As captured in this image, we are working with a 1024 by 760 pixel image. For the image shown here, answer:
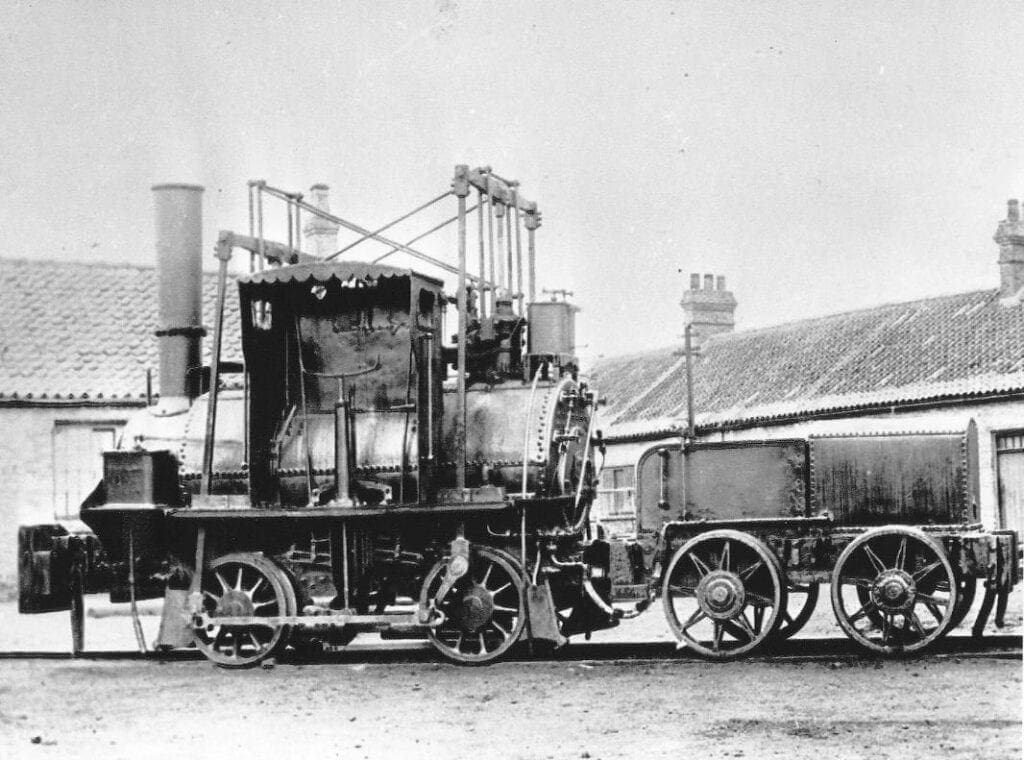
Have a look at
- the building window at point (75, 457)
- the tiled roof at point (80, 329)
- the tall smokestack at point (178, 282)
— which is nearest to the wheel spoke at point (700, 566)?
the tall smokestack at point (178, 282)

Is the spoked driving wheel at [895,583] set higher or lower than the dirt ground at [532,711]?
higher

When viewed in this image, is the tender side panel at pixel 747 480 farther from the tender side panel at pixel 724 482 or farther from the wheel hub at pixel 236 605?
the wheel hub at pixel 236 605

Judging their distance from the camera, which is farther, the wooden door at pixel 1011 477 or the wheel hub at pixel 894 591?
the wooden door at pixel 1011 477

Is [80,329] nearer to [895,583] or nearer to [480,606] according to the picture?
[480,606]

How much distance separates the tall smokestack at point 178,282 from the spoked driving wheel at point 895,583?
636 centimetres

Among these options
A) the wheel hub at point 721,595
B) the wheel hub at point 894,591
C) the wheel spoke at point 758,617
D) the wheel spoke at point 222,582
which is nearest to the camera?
the wheel hub at point 894,591

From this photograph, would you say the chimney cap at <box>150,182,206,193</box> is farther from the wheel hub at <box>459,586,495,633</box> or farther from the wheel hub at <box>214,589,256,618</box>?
the wheel hub at <box>459,586,495,633</box>

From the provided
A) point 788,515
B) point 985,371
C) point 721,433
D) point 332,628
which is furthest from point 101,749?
point 721,433

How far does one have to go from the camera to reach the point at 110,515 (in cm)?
1304

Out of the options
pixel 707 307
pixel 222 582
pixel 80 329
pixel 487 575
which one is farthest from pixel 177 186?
pixel 707 307

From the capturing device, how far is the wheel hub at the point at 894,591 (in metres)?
11.9

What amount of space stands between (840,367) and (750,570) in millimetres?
16378

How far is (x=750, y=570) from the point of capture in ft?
40.9

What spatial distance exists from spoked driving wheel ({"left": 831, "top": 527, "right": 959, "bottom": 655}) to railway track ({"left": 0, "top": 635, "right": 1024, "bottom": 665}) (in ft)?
0.79
